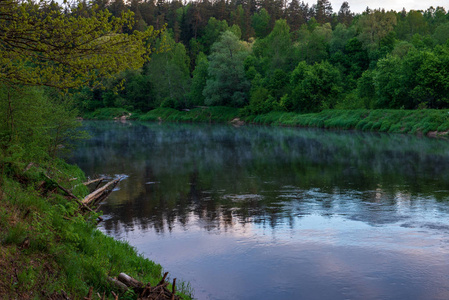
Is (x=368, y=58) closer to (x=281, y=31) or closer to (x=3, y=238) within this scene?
(x=281, y=31)

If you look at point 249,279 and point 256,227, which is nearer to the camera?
point 249,279

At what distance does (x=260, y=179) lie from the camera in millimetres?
25688

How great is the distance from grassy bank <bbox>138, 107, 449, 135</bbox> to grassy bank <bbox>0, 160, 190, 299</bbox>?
44.9m

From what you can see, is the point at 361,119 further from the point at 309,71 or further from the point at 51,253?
the point at 51,253

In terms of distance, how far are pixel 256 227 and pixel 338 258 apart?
12.3 ft

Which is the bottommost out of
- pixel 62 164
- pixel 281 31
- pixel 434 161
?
pixel 434 161

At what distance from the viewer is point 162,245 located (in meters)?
Answer: 14.1

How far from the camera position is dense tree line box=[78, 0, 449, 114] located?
196ft

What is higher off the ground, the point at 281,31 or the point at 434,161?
the point at 281,31

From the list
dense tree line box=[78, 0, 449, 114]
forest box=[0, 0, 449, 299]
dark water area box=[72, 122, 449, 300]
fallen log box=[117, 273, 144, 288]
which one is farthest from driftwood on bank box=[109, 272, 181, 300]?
dense tree line box=[78, 0, 449, 114]

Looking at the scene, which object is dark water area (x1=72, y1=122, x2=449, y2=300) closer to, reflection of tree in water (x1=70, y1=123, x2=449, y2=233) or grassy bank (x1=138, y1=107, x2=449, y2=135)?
reflection of tree in water (x1=70, y1=123, x2=449, y2=233)

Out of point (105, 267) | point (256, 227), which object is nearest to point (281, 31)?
point (256, 227)

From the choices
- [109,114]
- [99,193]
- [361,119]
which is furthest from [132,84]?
[99,193]

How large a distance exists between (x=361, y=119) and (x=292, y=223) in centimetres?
4853
